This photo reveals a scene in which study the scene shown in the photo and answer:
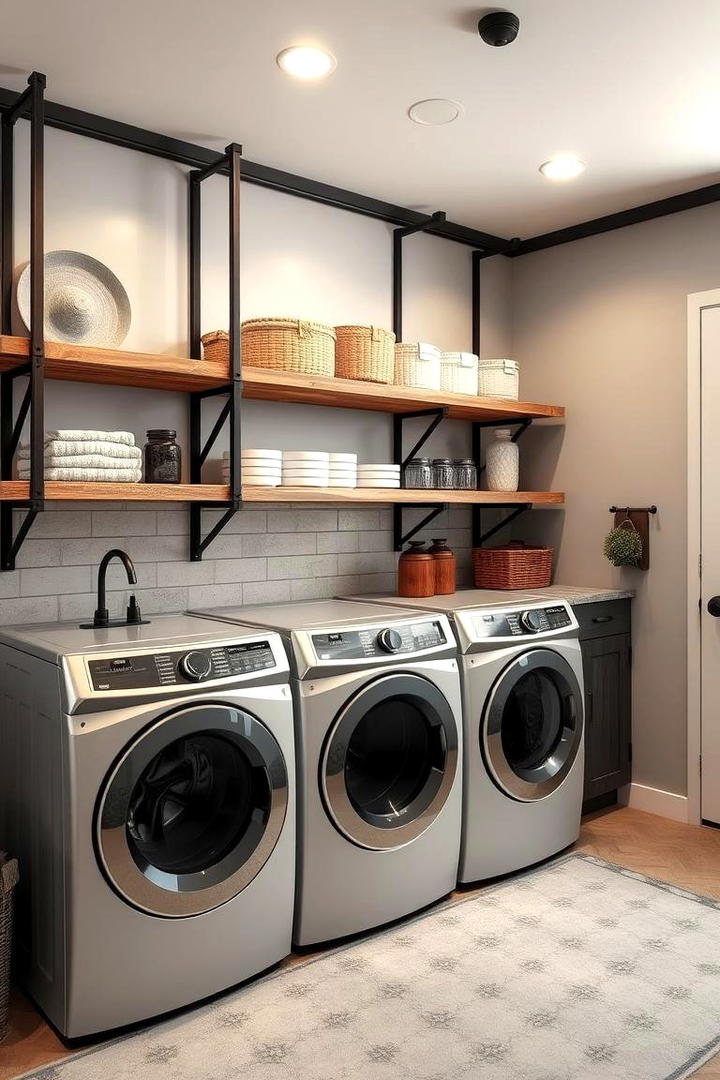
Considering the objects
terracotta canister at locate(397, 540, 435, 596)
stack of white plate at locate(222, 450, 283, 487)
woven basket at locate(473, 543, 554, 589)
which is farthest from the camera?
woven basket at locate(473, 543, 554, 589)

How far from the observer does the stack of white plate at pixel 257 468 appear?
122 inches

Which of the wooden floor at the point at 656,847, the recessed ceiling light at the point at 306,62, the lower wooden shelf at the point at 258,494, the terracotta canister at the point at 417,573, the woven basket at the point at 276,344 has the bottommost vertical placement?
the wooden floor at the point at 656,847

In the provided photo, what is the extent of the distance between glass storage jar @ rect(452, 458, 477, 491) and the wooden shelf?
46.4 inches

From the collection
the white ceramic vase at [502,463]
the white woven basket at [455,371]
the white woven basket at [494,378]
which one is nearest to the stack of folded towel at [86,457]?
the white woven basket at [455,371]

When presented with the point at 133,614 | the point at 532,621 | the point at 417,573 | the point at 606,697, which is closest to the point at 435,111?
the point at 417,573

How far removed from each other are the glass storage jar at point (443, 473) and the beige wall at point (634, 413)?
29.3 inches

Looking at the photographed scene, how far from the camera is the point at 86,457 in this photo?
2662mm

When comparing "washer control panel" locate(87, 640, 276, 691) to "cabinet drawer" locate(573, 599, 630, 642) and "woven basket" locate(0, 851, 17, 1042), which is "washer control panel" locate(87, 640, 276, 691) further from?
"cabinet drawer" locate(573, 599, 630, 642)

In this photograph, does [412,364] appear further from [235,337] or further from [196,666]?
[196,666]

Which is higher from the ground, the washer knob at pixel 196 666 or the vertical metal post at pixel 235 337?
the vertical metal post at pixel 235 337

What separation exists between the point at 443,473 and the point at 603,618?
92 centimetres

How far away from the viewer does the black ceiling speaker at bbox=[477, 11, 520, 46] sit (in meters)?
2.35

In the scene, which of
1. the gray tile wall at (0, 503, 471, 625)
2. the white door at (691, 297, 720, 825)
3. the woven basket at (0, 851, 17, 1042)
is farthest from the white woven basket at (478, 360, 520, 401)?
the woven basket at (0, 851, 17, 1042)

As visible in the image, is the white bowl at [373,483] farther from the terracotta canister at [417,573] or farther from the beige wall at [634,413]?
the beige wall at [634,413]
